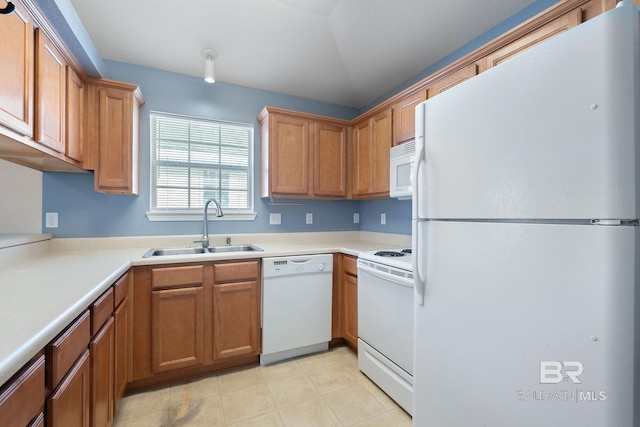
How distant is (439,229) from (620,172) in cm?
58

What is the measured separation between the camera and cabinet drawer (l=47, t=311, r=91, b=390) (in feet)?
2.72

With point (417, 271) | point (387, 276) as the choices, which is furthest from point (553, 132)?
point (387, 276)

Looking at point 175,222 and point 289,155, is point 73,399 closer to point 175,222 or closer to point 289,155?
point 175,222

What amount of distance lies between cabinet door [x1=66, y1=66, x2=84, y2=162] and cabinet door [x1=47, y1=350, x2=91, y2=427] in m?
1.47

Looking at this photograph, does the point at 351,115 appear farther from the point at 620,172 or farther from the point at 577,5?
the point at 620,172

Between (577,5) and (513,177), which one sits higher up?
(577,5)

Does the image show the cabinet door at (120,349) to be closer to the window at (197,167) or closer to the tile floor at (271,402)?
the tile floor at (271,402)

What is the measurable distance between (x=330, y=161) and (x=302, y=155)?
Answer: 32 cm

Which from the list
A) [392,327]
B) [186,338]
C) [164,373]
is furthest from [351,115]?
[164,373]

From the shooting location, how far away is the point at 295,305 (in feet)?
7.62

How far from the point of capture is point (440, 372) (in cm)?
121

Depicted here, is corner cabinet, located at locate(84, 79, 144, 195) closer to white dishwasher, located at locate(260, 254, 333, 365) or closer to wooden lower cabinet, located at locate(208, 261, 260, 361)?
wooden lower cabinet, located at locate(208, 261, 260, 361)

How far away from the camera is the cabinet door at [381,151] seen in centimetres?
248

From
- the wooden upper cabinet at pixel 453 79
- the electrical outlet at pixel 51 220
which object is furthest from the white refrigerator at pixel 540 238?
the electrical outlet at pixel 51 220
